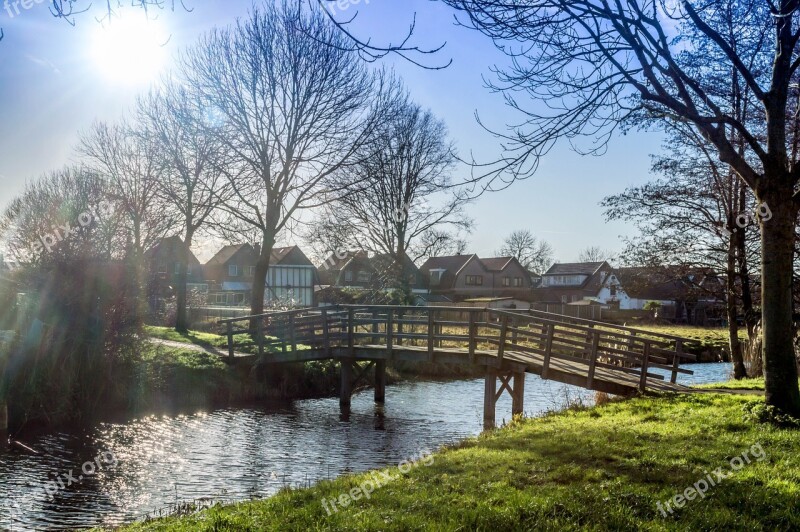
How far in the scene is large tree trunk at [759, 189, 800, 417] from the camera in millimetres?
8734

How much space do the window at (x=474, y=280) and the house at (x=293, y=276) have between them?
15226 mm

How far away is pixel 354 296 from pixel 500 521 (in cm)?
3434

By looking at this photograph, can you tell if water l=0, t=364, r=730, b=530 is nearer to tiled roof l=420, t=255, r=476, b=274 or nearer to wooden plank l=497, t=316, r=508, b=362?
wooden plank l=497, t=316, r=508, b=362

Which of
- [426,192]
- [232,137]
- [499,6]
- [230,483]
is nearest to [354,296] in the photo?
[426,192]

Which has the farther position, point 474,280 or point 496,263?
point 496,263

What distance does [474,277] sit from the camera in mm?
65438

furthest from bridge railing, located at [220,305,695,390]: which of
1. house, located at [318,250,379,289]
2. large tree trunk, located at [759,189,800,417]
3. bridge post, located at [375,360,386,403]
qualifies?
house, located at [318,250,379,289]

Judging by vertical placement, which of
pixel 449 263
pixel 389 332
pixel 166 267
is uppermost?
pixel 449 263

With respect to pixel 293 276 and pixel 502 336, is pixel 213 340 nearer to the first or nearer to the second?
pixel 502 336

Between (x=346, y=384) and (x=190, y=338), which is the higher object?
(x=190, y=338)

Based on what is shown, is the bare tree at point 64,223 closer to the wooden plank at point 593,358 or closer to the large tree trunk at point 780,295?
the wooden plank at point 593,358

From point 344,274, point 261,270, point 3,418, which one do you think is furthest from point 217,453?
point 344,274
